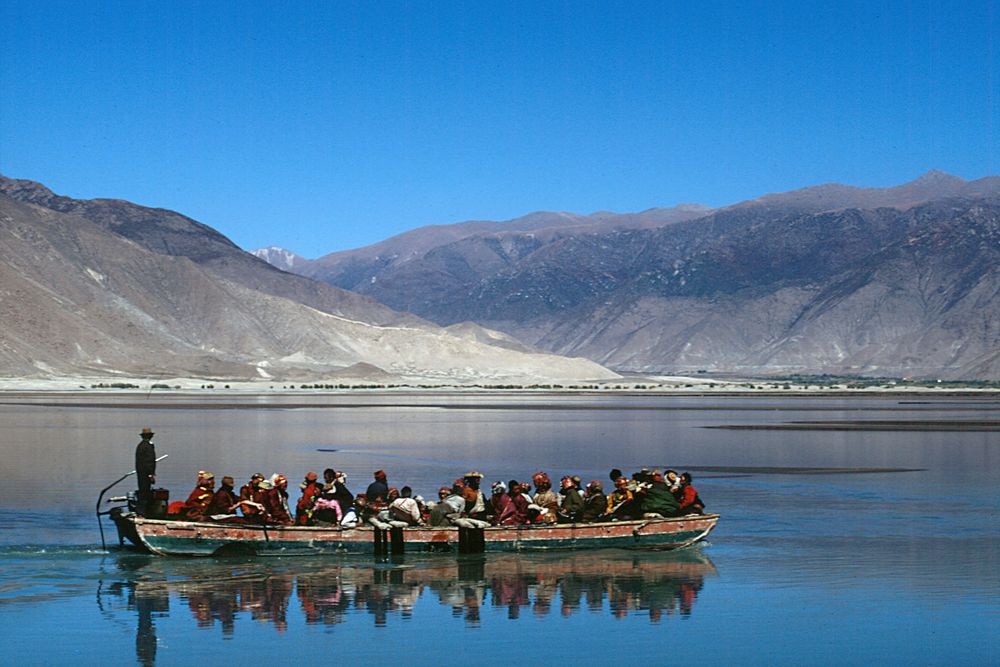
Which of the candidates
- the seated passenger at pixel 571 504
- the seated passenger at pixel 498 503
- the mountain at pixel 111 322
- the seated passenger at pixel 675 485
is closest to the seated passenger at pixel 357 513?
the seated passenger at pixel 498 503

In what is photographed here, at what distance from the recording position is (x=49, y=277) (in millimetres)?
180500

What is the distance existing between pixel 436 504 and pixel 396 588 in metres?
4.08

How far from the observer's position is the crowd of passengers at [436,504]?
1081 inches

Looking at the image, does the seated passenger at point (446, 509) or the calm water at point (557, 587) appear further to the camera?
the seated passenger at point (446, 509)

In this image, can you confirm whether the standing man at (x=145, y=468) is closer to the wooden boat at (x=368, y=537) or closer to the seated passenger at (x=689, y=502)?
the wooden boat at (x=368, y=537)

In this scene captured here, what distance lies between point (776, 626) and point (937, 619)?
2.51 m

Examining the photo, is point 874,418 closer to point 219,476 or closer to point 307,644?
point 219,476

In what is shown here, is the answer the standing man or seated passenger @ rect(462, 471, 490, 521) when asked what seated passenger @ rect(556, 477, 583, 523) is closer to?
seated passenger @ rect(462, 471, 490, 521)

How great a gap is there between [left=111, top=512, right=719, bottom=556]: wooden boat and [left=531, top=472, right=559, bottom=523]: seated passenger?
1.97 feet

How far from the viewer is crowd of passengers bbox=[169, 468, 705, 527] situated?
27.5 m

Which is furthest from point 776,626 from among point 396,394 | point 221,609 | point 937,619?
point 396,394

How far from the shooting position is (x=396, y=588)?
24.2m

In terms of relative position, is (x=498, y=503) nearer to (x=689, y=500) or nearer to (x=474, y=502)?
(x=474, y=502)

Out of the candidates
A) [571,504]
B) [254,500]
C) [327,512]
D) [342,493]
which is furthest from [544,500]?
[254,500]
